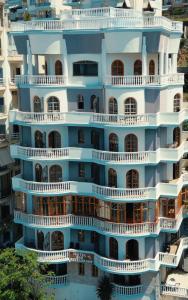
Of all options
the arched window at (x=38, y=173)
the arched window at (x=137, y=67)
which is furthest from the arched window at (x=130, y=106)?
the arched window at (x=38, y=173)

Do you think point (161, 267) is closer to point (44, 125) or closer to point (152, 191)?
point (152, 191)

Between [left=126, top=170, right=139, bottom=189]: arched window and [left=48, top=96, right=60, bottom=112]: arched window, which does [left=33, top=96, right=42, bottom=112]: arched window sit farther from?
[left=126, top=170, right=139, bottom=189]: arched window

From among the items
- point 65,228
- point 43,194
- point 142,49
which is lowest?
point 65,228

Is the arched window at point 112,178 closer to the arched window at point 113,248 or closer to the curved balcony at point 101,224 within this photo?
the curved balcony at point 101,224

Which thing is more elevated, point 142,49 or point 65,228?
point 142,49

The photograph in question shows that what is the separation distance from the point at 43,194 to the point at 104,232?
497 centimetres

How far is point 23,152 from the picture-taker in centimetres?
3416

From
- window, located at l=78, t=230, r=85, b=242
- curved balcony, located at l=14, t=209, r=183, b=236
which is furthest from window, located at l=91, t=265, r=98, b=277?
curved balcony, located at l=14, t=209, r=183, b=236

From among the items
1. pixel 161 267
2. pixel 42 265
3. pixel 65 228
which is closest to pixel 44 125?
pixel 65 228

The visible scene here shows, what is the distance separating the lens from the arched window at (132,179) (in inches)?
1294

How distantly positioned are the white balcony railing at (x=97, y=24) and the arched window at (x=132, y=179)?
9.59 meters

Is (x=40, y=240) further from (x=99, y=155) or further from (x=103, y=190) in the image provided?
(x=99, y=155)

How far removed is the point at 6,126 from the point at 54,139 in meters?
10.2

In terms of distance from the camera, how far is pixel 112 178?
109ft
